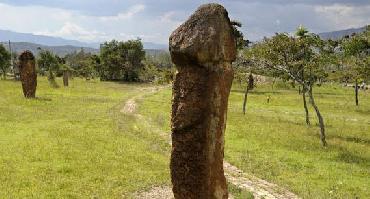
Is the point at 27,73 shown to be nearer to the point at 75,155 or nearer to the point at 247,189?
the point at 75,155

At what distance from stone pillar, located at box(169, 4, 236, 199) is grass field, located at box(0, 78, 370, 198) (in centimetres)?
621

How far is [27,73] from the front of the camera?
53.0 m

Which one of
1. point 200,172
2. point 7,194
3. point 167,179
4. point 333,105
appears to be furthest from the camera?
point 333,105

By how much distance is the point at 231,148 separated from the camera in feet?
Result: 99.0

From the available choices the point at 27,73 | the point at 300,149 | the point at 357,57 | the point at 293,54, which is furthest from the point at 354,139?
the point at 27,73

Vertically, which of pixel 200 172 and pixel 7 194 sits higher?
pixel 200 172

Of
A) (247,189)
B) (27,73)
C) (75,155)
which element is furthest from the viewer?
(27,73)

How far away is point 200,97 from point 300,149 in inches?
759

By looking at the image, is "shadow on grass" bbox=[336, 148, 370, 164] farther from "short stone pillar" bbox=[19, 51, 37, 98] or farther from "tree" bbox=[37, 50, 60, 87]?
"tree" bbox=[37, 50, 60, 87]

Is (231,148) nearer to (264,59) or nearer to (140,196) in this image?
(264,59)

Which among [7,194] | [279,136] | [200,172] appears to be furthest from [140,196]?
[279,136]

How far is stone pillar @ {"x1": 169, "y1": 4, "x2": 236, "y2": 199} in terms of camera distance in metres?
13.0

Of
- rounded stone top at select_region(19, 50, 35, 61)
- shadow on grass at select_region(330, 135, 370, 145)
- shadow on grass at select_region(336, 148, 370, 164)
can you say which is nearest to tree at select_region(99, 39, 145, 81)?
rounded stone top at select_region(19, 50, 35, 61)

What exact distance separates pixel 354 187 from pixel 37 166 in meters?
14.6
